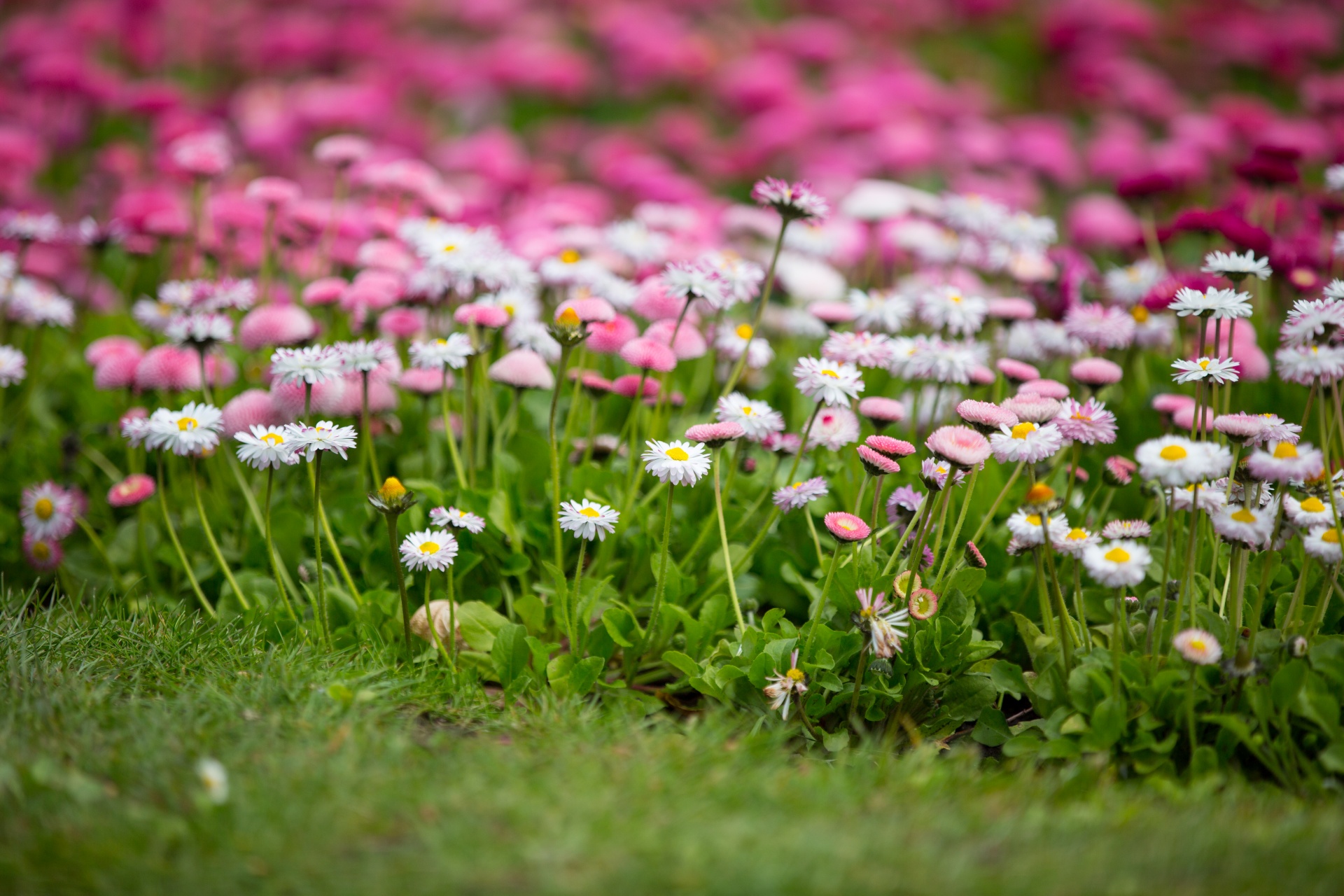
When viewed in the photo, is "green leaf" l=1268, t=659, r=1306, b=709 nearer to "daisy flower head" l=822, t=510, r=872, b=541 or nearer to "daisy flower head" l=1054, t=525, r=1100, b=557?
"daisy flower head" l=1054, t=525, r=1100, b=557

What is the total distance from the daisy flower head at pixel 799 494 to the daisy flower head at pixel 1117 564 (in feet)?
1.83

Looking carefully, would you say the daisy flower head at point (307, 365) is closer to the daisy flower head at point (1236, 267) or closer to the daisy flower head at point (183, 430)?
the daisy flower head at point (183, 430)

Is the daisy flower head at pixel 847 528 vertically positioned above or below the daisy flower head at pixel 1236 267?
below

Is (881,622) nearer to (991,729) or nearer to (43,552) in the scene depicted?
(991,729)

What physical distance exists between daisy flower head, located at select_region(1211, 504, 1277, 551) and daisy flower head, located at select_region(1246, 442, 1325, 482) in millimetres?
75

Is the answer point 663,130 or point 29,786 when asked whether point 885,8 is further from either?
point 29,786

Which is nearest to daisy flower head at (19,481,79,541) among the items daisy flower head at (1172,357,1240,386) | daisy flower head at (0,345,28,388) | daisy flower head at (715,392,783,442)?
daisy flower head at (0,345,28,388)

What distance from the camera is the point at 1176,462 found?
67.1 inches

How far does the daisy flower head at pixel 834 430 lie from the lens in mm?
2408

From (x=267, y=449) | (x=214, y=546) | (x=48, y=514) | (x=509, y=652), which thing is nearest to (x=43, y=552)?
(x=48, y=514)

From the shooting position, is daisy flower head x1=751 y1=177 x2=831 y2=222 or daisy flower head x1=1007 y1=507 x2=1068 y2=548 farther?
daisy flower head x1=751 y1=177 x2=831 y2=222

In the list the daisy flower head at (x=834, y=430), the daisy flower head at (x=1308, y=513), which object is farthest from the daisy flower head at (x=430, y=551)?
the daisy flower head at (x=1308, y=513)

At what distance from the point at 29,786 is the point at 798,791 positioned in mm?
1248

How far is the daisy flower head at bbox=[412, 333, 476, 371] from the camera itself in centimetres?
229
